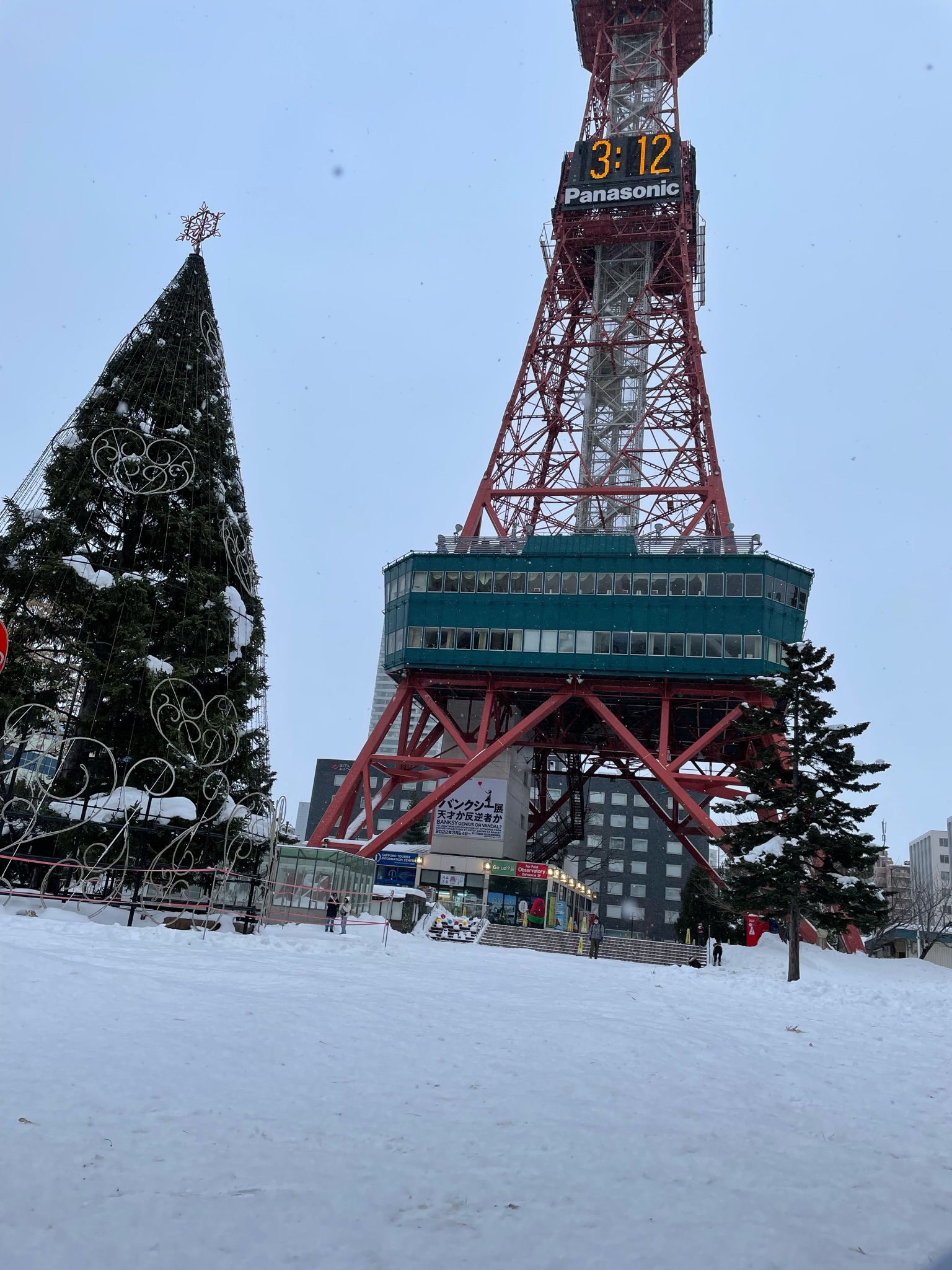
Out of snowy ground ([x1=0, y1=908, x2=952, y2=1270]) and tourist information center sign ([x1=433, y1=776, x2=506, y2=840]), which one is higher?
tourist information center sign ([x1=433, y1=776, x2=506, y2=840])

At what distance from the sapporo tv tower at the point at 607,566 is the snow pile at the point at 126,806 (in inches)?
1140

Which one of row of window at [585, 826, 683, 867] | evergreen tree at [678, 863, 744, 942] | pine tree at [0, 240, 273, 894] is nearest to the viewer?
pine tree at [0, 240, 273, 894]

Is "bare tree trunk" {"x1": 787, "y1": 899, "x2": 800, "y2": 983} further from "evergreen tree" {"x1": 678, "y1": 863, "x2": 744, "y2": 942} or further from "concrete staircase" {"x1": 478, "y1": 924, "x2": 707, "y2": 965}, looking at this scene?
"evergreen tree" {"x1": 678, "y1": 863, "x2": 744, "y2": 942}

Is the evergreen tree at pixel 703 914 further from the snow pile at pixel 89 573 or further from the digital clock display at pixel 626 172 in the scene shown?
the digital clock display at pixel 626 172

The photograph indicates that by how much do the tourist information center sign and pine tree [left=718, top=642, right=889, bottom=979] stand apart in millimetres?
25487

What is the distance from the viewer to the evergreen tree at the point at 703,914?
208ft

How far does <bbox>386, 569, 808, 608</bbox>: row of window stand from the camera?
5547 cm

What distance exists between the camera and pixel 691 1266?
4.91 meters

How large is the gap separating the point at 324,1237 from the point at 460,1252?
0.73m

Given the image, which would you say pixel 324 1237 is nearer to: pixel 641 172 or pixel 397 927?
pixel 397 927

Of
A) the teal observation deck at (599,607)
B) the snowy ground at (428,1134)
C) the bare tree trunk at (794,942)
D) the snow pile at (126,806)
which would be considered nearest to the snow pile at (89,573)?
the snow pile at (126,806)

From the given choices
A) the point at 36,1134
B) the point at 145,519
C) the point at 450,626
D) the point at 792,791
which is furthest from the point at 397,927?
the point at 36,1134

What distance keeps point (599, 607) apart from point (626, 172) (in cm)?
3532

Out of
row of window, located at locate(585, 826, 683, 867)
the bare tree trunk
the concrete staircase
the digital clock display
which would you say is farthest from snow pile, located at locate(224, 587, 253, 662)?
row of window, located at locate(585, 826, 683, 867)
